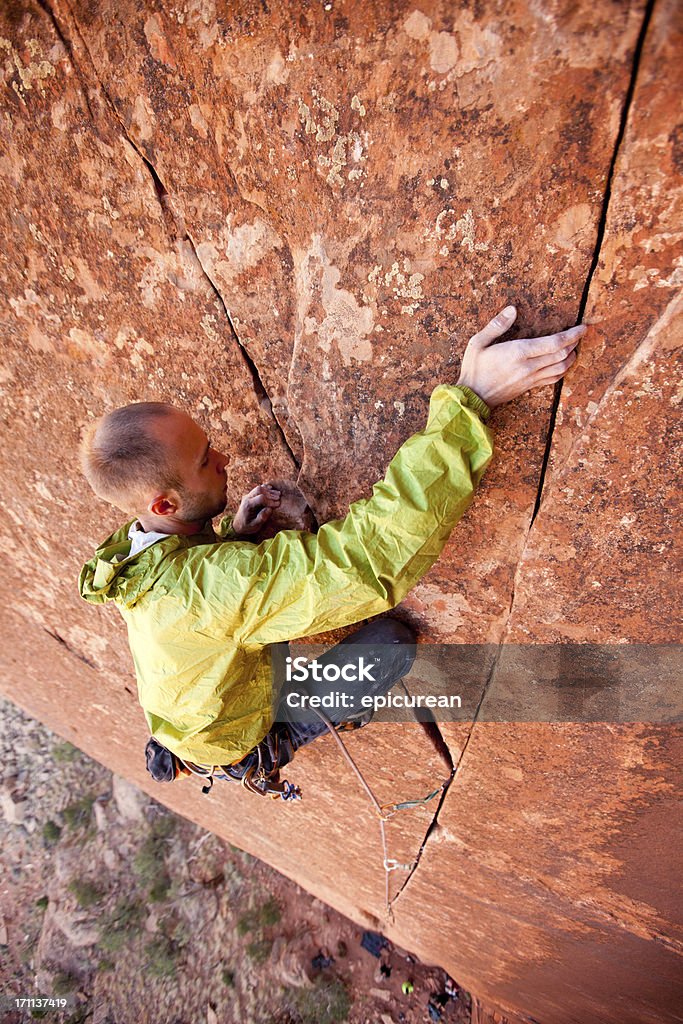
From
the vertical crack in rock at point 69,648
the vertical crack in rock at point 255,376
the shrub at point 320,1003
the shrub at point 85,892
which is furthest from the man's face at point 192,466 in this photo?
the shrub at point 85,892

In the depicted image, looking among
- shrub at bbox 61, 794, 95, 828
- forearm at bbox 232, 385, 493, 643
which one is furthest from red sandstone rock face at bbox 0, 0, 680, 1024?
shrub at bbox 61, 794, 95, 828

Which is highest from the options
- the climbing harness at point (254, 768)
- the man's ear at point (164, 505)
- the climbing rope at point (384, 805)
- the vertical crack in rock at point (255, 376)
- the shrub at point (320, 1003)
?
the vertical crack in rock at point (255, 376)

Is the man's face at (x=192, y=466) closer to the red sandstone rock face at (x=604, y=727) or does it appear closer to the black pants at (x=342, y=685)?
the black pants at (x=342, y=685)

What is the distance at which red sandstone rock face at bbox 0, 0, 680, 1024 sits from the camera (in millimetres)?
1115

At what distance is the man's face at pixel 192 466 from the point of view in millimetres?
1404

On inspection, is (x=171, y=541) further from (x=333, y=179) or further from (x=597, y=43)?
(x=597, y=43)

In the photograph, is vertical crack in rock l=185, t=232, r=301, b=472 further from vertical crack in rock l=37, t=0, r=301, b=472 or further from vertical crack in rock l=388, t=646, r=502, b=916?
vertical crack in rock l=388, t=646, r=502, b=916

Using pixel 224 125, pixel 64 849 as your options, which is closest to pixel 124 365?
pixel 224 125

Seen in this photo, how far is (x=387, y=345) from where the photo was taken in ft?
4.68

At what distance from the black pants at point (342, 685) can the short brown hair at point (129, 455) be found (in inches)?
32.4

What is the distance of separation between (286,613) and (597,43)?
1190 mm

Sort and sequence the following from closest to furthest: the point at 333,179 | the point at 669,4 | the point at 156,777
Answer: the point at 669,4, the point at 333,179, the point at 156,777

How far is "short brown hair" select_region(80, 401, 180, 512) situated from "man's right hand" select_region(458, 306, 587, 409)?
719 mm
